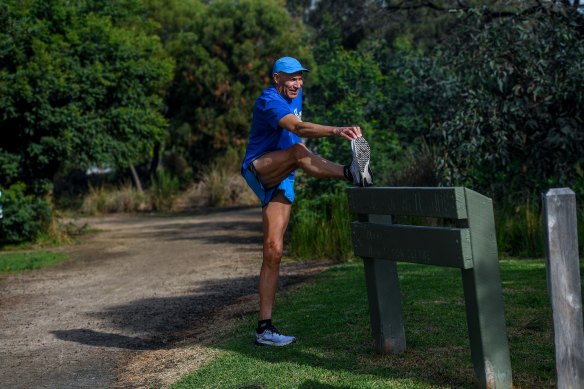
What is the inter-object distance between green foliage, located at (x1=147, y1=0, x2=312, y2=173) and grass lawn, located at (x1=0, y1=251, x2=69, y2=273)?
16238 mm

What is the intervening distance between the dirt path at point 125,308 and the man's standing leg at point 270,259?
461 mm

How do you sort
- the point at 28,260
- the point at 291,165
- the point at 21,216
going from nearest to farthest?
the point at 291,165 < the point at 28,260 < the point at 21,216

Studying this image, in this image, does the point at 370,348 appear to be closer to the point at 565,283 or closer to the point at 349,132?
the point at 349,132

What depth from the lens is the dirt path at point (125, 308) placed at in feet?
21.7

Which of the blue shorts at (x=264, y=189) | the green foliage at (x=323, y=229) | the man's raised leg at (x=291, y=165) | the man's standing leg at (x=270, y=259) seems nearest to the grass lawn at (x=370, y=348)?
the man's standing leg at (x=270, y=259)

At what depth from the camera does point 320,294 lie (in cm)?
884

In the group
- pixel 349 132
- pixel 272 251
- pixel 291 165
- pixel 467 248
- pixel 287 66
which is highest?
pixel 287 66

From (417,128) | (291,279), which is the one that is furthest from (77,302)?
(417,128)

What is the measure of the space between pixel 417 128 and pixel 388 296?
1096 cm

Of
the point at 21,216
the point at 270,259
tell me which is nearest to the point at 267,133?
the point at 270,259

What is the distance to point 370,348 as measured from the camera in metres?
6.03

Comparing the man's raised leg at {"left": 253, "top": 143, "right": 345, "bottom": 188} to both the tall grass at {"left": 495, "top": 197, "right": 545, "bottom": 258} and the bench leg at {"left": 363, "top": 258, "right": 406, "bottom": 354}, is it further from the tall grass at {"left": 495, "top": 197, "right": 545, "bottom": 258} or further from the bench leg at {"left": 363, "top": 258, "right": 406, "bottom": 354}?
the tall grass at {"left": 495, "top": 197, "right": 545, "bottom": 258}

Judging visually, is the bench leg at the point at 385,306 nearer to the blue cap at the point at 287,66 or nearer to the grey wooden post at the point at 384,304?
the grey wooden post at the point at 384,304

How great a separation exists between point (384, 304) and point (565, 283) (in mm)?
1779
